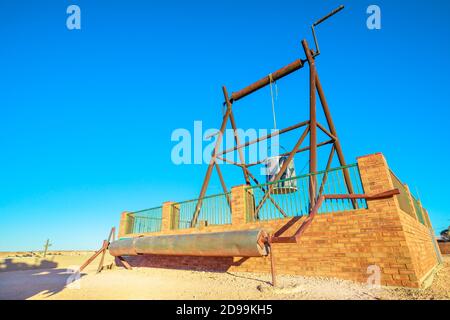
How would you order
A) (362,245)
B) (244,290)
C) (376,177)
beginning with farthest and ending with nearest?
(376,177)
(362,245)
(244,290)

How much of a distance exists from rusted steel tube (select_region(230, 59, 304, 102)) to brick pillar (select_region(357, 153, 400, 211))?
5.18 metres

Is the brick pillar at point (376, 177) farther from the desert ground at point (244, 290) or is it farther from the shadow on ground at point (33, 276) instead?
the shadow on ground at point (33, 276)

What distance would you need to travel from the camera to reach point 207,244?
224 inches

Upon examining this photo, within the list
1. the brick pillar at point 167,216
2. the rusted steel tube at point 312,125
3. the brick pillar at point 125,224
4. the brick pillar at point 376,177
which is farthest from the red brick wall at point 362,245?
the brick pillar at point 125,224

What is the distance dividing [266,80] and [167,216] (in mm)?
7080

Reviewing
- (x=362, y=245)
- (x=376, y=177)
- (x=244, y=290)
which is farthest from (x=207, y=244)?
(x=376, y=177)

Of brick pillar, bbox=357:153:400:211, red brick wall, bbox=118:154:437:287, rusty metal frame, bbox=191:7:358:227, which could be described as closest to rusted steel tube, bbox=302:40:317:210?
rusty metal frame, bbox=191:7:358:227

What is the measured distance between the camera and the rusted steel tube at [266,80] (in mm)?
9117

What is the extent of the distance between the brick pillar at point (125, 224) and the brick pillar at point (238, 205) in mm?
6559

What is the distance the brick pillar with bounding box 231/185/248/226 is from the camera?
702cm

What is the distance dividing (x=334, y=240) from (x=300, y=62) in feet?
22.5

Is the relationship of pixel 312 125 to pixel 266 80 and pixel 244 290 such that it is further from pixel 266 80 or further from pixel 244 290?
pixel 244 290
